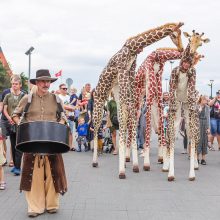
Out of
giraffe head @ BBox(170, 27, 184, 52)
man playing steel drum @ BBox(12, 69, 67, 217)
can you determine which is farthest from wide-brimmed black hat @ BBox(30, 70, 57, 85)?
giraffe head @ BBox(170, 27, 184, 52)

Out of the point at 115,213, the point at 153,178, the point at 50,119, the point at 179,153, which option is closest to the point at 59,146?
the point at 50,119

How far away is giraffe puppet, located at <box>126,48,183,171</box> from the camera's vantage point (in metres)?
11.0

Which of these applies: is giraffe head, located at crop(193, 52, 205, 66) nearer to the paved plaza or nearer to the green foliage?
the paved plaza

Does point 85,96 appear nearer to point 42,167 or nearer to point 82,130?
point 82,130

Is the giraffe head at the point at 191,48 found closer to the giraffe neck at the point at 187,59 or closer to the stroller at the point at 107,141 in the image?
the giraffe neck at the point at 187,59

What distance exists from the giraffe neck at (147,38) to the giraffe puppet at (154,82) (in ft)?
4.11

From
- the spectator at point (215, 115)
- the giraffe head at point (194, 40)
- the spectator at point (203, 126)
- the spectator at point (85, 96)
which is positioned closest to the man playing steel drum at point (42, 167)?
the giraffe head at point (194, 40)

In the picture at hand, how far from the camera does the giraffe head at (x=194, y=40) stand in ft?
29.4

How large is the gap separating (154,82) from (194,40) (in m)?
2.21

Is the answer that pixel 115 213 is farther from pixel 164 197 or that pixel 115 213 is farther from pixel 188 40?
pixel 188 40

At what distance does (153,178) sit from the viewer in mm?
9453

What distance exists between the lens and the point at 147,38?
32.4 feet

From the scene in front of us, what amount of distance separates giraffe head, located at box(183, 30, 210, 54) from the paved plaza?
8.51 feet

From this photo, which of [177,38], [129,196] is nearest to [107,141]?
[177,38]
